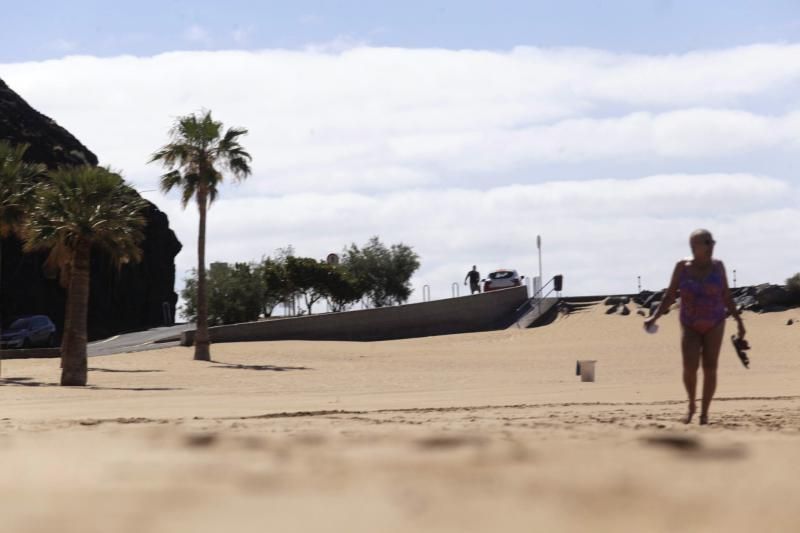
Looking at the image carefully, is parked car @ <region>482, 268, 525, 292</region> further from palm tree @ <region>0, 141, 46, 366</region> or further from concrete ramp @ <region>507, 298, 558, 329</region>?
palm tree @ <region>0, 141, 46, 366</region>

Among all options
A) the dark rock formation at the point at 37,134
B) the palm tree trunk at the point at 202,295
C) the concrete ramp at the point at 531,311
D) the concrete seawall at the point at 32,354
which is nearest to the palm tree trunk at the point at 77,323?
the palm tree trunk at the point at 202,295

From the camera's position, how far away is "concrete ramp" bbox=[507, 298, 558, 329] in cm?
4748

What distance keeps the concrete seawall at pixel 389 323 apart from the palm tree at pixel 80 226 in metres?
16.0

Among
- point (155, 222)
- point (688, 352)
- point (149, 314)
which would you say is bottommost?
point (688, 352)

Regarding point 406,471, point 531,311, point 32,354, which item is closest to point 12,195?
point 32,354

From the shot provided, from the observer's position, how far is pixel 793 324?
132 ft

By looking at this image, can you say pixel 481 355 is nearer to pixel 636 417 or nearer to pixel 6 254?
pixel 636 417

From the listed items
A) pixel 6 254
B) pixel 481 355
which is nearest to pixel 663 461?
pixel 481 355

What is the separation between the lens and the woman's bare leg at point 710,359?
32.4 ft

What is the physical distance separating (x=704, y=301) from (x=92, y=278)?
6639cm

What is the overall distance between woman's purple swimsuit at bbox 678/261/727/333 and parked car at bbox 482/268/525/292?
45.1 m

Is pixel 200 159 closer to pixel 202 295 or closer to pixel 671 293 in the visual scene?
pixel 202 295

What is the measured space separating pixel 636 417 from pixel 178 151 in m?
29.3

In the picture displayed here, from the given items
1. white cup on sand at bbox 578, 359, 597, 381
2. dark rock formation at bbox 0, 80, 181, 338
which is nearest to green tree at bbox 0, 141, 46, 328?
white cup on sand at bbox 578, 359, 597, 381
